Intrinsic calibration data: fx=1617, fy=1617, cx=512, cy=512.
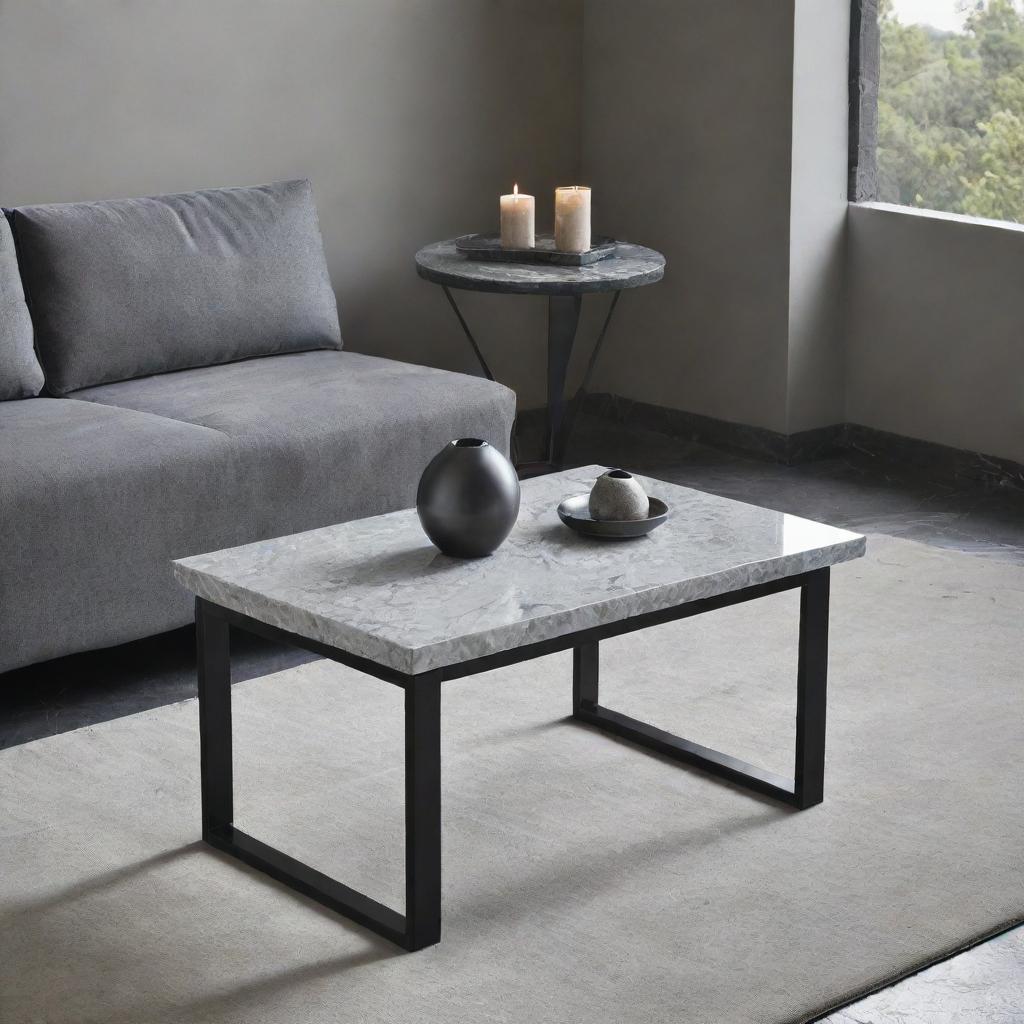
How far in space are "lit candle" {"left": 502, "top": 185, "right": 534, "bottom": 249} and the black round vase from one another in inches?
70.6

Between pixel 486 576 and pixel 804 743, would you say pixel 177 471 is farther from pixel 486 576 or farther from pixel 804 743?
pixel 804 743

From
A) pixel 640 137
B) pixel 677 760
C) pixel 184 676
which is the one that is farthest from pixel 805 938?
pixel 640 137

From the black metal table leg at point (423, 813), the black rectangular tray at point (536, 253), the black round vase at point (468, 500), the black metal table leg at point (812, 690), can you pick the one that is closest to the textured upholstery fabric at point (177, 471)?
the black rectangular tray at point (536, 253)

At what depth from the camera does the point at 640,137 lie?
15.3ft

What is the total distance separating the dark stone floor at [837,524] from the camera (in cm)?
194

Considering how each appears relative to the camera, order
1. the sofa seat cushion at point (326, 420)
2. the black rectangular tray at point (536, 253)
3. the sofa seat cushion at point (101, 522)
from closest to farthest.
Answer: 1. the sofa seat cushion at point (101, 522)
2. the sofa seat cushion at point (326, 420)
3. the black rectangular tray at point (536, 253)

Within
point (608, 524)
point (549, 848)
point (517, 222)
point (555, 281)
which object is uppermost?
point (517, 222)

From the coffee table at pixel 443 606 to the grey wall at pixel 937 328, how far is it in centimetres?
186

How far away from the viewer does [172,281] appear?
3547 mm

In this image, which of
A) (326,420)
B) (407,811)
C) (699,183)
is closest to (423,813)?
(407,811)

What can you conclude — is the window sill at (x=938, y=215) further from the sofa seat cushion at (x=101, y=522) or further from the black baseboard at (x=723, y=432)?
the sofa seat cushion at (x=101, y=522)

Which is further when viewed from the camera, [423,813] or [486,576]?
[486,576]

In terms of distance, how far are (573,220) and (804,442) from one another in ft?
3.30

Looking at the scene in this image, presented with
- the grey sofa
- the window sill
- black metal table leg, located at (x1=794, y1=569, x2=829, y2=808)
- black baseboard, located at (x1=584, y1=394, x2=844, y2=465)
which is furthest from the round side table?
black metal table leg, located at (x1=794, y1=569, x2=829, y2=808)
